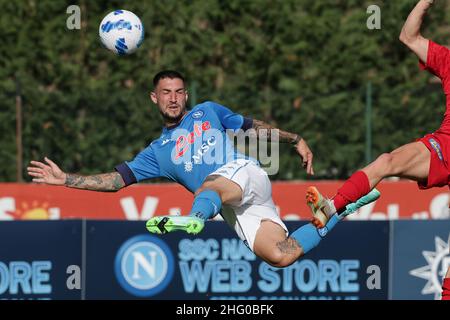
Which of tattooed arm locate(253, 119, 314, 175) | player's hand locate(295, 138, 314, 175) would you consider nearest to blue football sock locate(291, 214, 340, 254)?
player's hand locate(295, 138, 314, 175)

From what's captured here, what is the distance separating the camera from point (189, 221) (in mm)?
8484

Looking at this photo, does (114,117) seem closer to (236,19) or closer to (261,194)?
(236,19)

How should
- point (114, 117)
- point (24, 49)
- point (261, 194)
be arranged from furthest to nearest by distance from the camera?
1. point (24, 49)
2. point (114, 117)
3. point (261, 194)

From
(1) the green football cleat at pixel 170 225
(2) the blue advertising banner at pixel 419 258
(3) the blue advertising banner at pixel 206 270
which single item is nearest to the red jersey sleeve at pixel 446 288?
(1) the green football cleat at pixel 170 225

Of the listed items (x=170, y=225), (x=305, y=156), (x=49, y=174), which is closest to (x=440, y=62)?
(x=305, y=156)

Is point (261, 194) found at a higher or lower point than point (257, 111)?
lower

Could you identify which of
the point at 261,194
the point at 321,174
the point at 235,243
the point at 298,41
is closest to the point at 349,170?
the point at 321,174

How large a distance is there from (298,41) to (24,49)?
16.9 feet

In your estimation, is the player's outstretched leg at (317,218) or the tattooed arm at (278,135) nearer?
the player's outstretched leg at (317,218)

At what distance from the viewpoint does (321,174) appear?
18.6 meters

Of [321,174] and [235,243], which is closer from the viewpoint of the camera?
[235,243]

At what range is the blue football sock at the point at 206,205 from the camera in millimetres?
8820

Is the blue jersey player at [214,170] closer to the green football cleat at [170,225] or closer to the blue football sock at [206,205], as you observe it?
the blue football sock at [206,205]
